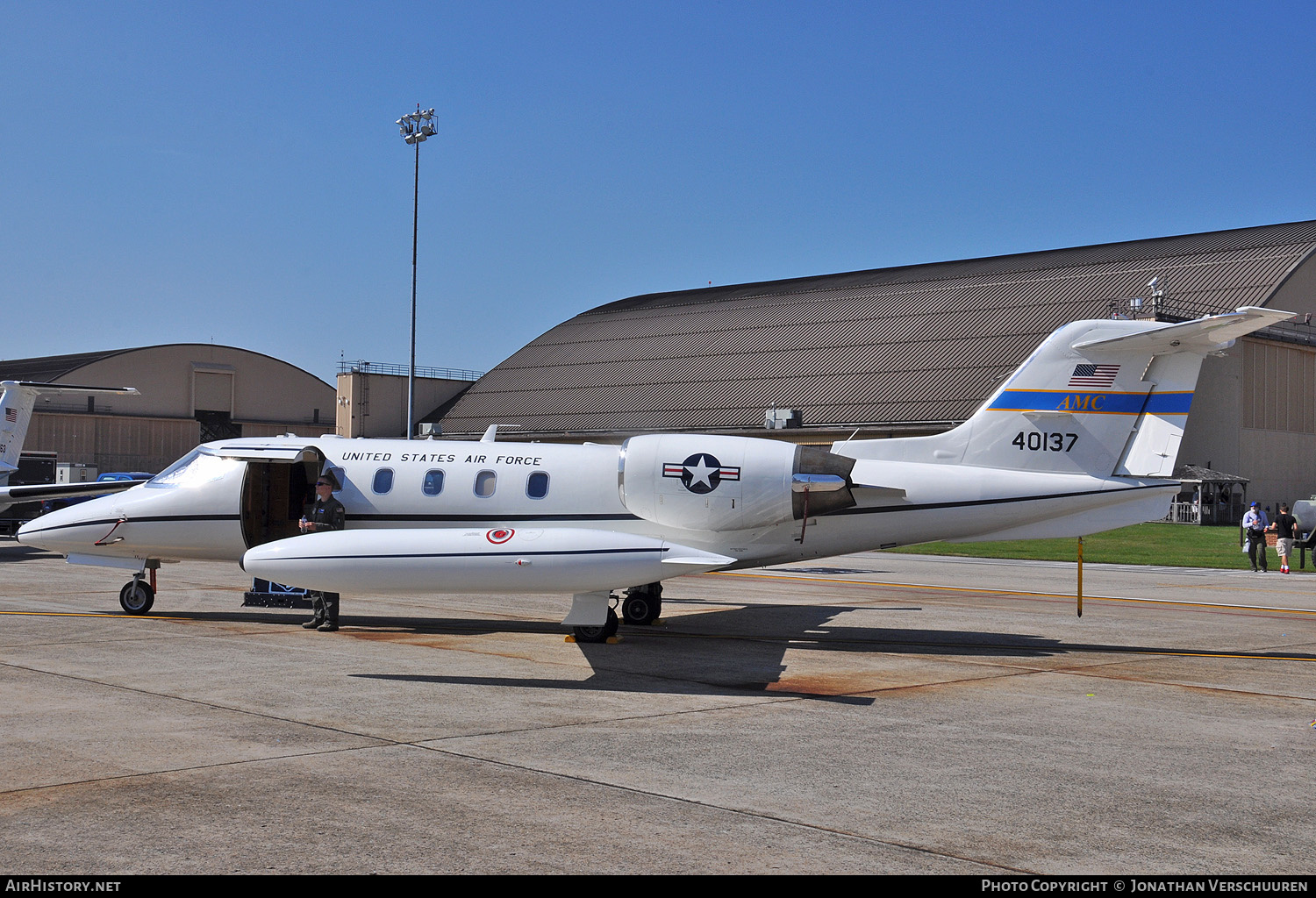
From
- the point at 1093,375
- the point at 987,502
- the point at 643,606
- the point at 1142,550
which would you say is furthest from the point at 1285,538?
the point at 643,606

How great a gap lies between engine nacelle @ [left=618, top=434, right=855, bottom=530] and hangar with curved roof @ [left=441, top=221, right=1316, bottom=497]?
130ft

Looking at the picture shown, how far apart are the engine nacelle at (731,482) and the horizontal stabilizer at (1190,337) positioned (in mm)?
→ 3690

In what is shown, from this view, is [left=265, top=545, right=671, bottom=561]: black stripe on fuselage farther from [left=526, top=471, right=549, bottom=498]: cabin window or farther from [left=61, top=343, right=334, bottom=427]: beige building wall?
[left=61, top=343, right=334, bottom=427]: beige building wall

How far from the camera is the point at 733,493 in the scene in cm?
1455

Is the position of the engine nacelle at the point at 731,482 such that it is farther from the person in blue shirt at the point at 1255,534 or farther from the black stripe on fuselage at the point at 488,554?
the person in blue shirt at the point at 1255,534

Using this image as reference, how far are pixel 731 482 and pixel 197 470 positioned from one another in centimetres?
812

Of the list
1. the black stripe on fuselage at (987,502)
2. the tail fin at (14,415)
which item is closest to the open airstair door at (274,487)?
the black stripe on fuselage at (987,502)

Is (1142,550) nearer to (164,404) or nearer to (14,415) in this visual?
(14,415)

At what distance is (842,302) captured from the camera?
66562 mm

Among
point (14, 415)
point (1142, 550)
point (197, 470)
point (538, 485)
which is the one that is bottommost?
point (1142, 550)

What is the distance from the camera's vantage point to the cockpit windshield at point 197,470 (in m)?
17.0
